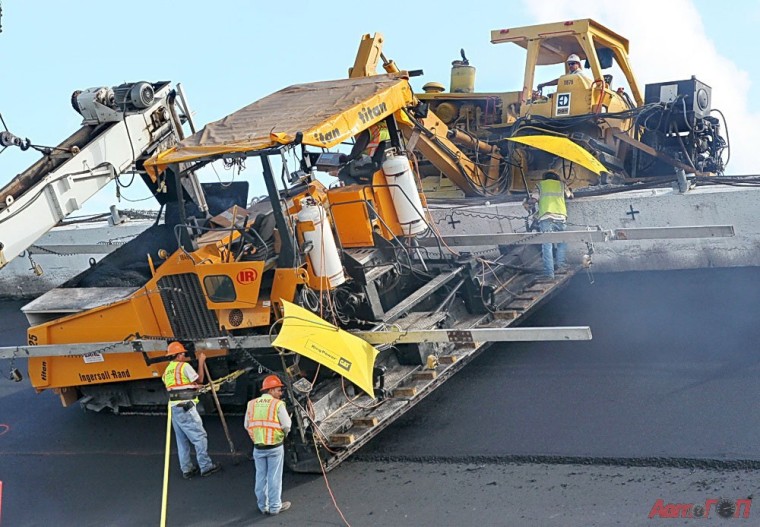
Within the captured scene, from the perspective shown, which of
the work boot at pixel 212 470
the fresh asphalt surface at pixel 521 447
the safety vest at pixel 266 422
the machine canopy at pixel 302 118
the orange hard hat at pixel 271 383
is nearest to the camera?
the fresh asphalt surface at pixel 521 447

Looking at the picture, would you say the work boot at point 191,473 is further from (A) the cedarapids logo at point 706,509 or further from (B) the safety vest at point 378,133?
(A) the cedarapids logo at point 706,509

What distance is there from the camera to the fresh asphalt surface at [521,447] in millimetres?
5973

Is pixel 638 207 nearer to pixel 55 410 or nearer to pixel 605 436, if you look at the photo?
pixel 605 436

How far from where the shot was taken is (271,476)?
6.41m

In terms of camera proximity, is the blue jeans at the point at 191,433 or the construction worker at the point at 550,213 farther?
the construction worker at the point at 550,213

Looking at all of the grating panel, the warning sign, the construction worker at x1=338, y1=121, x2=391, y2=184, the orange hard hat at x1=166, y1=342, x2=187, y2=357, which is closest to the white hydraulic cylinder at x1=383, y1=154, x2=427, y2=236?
the construction worker at x1=338, y1=121, x2=391, y2=184

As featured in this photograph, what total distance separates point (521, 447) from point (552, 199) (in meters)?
4.04

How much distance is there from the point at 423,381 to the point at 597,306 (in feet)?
9.89

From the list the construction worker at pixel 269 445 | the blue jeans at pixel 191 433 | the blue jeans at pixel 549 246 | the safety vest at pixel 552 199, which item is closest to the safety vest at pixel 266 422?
the construction worker at pixel 269 445

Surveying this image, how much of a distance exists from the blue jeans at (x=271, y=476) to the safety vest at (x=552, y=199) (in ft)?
15.9

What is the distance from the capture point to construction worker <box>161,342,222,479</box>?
722 cm

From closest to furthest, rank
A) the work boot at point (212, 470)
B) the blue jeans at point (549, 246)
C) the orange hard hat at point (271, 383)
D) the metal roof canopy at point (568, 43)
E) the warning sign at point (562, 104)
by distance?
the orange hard hat at point (271, 383) < the work boot at point (212, 470) < the blue jeans at point (549, 246) < the warning sign at point (562, 104) < the metal roof canopy at point (568, 43)

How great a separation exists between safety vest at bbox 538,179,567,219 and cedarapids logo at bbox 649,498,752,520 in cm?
485

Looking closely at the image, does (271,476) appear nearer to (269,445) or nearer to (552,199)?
(269,445)
